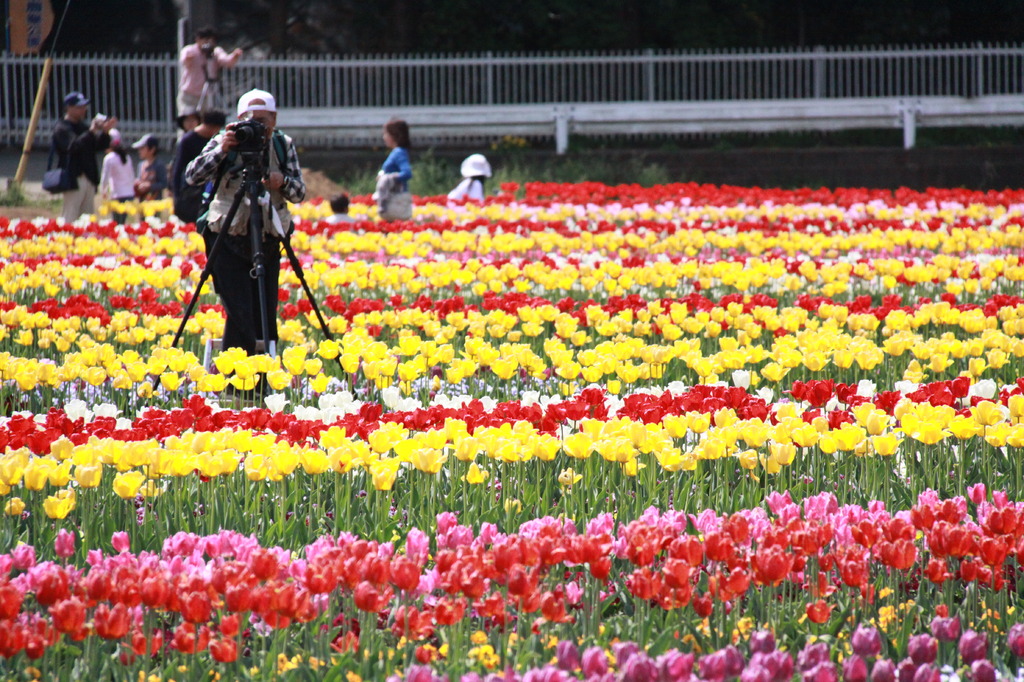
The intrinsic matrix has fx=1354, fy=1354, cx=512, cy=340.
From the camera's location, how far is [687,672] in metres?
2.35

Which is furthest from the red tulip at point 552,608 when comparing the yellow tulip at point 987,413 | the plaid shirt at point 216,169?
the plaid shirt at point 216,169

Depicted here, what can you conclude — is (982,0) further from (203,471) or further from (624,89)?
(203,471)

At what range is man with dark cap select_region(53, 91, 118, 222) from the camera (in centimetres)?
1398

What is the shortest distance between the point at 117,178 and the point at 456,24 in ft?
35.8

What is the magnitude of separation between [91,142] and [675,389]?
10437 mm

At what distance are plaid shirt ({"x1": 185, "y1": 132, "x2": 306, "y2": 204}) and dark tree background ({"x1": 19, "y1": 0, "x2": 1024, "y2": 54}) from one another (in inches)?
730

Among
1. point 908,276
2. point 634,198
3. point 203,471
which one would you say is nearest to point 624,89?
point 634,198

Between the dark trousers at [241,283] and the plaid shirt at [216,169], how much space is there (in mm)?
269

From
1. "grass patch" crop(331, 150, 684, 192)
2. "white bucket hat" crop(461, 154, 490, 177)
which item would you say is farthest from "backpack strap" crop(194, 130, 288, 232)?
"grass patch" crop(331, 150, 684, 192)

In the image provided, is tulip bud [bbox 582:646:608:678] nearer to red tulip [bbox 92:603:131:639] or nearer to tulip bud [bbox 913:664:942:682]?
tulip bud [bbox 913:664:942:682]

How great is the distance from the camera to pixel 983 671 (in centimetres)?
246

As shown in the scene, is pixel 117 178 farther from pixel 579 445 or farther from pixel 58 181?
pixel 579 445

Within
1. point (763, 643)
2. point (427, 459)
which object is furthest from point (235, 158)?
point (763, 643)

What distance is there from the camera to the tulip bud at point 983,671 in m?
2.46
